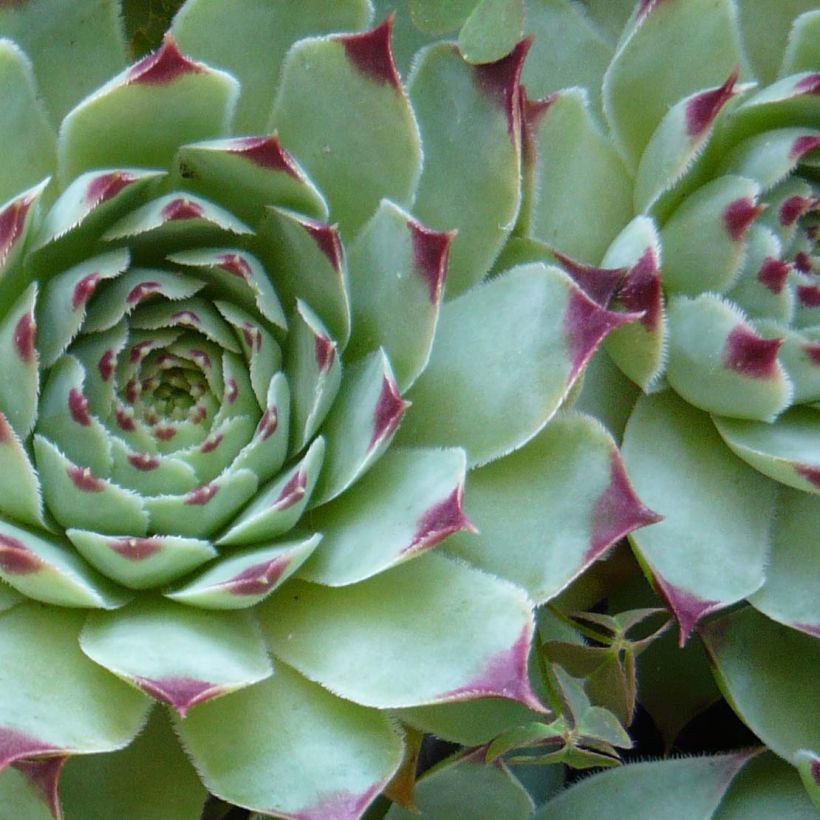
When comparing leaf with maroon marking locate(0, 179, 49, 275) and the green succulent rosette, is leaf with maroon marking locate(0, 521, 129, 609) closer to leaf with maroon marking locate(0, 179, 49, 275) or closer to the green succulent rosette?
the green succulent rosette

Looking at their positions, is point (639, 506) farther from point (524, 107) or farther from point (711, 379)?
point (524, 107)

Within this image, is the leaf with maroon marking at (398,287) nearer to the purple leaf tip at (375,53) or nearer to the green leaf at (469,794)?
the purple leaf tip at (375,53)

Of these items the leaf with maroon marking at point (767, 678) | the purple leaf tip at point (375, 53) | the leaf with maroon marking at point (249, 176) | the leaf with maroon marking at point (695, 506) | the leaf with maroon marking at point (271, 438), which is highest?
the purple leaf tip at point (375, 53)

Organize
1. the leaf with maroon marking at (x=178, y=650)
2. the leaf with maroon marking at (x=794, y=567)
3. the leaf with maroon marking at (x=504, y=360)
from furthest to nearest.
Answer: the leaf with maroon marking at (x=794, y=567)
the leaf with maroon marking at (x=504, y=360)
the leaf with maroon marking at (x=178, y=650)

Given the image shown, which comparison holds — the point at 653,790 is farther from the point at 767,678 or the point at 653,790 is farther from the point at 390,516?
the point at 390,516

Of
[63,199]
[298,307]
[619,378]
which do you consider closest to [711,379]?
[619,378]

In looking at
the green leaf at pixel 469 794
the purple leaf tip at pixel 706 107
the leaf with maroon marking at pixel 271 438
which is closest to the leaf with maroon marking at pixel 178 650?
the leaf with maroon marking at pixel 271 438

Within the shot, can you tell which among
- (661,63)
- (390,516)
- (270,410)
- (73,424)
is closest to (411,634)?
(390,516)
